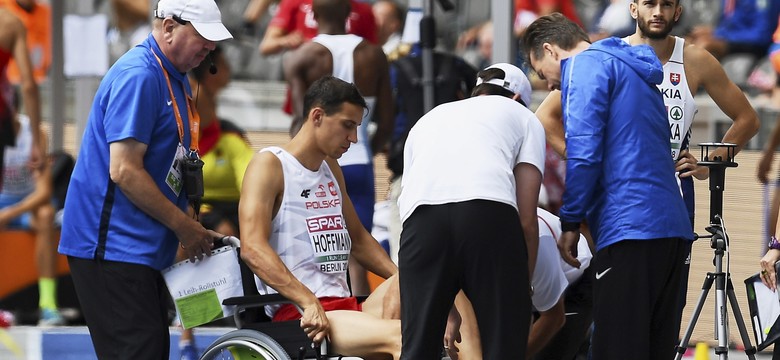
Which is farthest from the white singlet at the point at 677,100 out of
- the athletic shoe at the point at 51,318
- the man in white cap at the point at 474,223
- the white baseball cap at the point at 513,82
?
the athletic shoe at the point at 51,318

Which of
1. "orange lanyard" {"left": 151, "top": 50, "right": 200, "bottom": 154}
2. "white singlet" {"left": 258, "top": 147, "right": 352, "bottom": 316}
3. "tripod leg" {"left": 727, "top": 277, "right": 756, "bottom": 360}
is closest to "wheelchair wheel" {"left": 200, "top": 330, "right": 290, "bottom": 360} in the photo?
"white singlet" {"left": 258, "top": 147, "right": 352, "bottom": 316}

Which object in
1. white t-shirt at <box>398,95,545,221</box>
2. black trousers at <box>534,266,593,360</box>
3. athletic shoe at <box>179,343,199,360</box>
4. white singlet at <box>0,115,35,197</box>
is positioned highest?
white t-shirt at <box>398,95,545,221</box>

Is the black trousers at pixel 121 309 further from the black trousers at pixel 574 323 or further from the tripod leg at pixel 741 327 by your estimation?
the tripod leg at pixel 741 327

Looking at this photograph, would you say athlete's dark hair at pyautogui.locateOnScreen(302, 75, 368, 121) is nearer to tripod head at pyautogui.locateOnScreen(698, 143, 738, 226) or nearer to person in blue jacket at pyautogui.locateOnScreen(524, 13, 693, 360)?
person in blue jacket at pyautogui.locateOnScreen(524, 13, 693, 360)

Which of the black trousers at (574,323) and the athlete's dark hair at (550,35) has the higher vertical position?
the athlete's dark hair at (550,35)

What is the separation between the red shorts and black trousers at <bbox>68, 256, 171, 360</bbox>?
1.99ft

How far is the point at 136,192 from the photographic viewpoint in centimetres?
497

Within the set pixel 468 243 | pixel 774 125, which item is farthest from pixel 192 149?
pixel 774 125

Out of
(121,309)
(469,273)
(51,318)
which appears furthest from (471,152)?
(51,318)

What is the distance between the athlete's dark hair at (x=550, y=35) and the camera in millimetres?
5262

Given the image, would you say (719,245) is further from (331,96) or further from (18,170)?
(18,170)

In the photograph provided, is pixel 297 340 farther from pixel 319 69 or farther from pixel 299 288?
→ pixel 319 69

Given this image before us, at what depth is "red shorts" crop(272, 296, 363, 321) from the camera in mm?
5543

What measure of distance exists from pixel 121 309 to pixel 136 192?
415 mm
